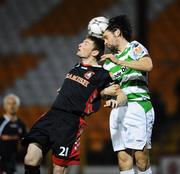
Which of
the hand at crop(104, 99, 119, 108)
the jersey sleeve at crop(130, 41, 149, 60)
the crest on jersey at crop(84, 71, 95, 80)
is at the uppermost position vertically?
the jersey sleeve at crop(130, 41, 149, 60)

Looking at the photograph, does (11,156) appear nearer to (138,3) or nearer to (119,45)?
(119,45)

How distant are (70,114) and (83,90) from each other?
23cm

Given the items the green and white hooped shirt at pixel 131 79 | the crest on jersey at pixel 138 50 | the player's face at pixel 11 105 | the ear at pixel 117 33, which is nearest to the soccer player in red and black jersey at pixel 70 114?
the green and white hooped shirt at pixel 131 79

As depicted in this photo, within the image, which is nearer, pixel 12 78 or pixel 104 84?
pixel 104 84

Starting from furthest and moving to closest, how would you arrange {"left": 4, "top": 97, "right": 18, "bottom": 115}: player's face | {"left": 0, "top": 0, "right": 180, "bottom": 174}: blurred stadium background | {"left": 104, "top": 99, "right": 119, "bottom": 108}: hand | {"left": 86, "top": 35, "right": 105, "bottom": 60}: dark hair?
{"left": 0, "top": 0, "right": 180, "bottom": 174}: blurred stadium background, {"left": 4, "top": 97, "right": 18, "bottom": 115}: player's face, {"left": 86, "top": 35, "right": 105, "bottom": 60}: dark hair, {"left": 104, "top": 99, "right": 119, "bottom": 108}: hand

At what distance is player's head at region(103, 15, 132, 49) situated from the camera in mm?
5934

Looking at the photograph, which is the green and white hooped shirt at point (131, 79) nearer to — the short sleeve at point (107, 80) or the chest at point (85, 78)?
the short sleeve at point (107, 80)

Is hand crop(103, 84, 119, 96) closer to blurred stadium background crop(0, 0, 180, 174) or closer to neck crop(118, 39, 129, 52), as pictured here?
neck crop(118, 39, 129, 52)

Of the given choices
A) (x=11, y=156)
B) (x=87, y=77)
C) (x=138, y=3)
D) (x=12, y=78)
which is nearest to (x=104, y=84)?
(x=87, y=77)

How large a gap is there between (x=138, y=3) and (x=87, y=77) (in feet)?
21.5

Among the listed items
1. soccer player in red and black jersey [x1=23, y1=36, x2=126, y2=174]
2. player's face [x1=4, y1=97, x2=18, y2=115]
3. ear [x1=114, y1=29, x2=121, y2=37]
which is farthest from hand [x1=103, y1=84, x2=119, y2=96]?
player's face [x1=4, y1=97, x2=18, y2=115]

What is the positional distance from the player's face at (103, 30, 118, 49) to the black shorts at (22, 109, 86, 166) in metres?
0.70

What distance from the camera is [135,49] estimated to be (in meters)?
5.80

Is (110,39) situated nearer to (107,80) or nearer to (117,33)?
(117,33)
